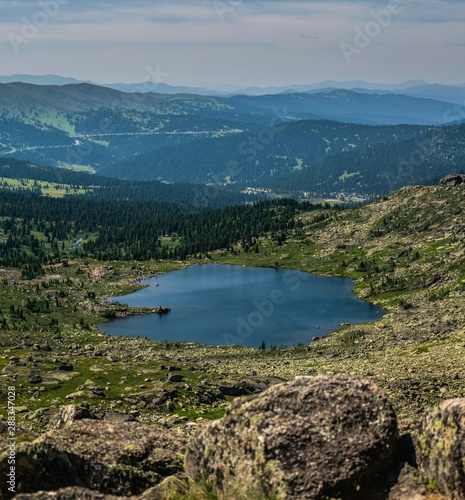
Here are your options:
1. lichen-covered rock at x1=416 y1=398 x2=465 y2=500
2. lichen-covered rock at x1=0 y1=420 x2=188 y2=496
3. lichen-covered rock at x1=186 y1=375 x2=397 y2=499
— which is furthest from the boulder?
lichen-covered rock at x1=416 y1=398 x2=465 y2=500

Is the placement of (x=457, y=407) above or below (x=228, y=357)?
above

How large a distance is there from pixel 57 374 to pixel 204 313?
8421 centimetres

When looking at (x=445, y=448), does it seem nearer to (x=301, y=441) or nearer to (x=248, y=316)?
(x=301, y=441)

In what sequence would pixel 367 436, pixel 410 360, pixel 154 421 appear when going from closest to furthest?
1. pixel 367 436
2. pixel 154 421
3. pixel 410 360

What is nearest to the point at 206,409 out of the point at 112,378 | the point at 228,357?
the point at 112,378

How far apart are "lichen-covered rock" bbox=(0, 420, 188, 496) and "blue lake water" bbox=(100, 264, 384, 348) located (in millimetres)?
110662

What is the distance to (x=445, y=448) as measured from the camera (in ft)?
73.7

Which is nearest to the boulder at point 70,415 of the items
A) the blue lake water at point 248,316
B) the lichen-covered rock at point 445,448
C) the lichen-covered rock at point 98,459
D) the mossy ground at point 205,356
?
the lichen-covered rock at point 98,459

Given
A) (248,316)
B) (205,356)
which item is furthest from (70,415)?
(248,316)

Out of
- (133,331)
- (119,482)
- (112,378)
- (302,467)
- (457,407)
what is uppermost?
(457,407)

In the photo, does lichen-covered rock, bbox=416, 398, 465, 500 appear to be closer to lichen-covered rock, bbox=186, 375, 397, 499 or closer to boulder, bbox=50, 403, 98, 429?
lichen-covered rock, bbox=186, 375, 397, 499

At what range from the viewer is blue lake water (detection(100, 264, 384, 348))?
147 metres

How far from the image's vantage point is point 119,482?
25.9m

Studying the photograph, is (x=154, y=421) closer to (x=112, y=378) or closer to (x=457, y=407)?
(x=112, y=378)
